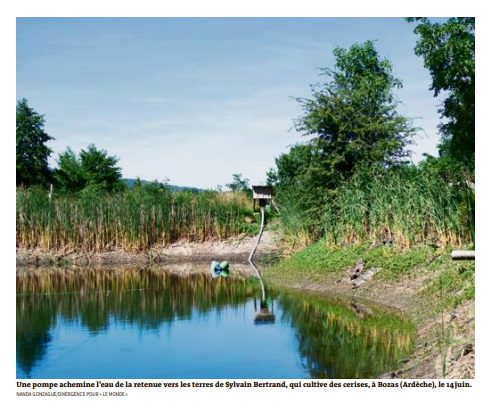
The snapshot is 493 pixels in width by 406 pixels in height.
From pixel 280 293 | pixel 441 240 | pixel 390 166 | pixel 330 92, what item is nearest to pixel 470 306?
pixel 441 240

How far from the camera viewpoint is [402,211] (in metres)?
15.1

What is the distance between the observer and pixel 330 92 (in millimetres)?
19859

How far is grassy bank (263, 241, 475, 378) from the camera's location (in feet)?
27.1

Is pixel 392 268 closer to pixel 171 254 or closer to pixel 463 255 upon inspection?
pixel 463 255

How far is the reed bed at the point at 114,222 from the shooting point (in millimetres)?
24672

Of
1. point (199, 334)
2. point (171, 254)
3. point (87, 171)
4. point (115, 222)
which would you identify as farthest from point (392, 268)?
point (87, 171)

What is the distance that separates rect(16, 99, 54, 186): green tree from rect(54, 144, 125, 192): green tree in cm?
95

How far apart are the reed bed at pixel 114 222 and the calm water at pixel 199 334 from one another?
6.75 meters

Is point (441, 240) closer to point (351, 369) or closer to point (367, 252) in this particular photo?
point (367, 252)

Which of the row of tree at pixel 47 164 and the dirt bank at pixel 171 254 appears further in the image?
the row of tree at pixel 47 164

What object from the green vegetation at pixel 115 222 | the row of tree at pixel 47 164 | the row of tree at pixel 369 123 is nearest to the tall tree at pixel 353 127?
the row of tree at pixel 369 123

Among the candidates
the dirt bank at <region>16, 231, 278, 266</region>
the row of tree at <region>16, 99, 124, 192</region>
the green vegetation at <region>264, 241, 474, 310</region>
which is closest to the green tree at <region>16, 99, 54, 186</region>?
the row of tree at <region>16, 99, 124, 192</region>

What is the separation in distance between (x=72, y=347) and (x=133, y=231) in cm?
1399

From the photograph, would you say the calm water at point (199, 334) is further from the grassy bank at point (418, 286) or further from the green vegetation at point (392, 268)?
the green vegetation at point (392, 268)
